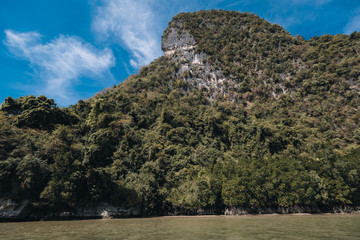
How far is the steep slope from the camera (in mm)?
33250

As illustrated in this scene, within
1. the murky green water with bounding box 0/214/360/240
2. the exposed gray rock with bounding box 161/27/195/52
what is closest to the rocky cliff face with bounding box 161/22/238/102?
the exposed gray rock with bounding box 161/27/195/52

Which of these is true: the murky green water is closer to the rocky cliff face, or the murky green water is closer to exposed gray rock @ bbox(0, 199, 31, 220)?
exposed gray rock @ bbox(0, 199, 31, 220)

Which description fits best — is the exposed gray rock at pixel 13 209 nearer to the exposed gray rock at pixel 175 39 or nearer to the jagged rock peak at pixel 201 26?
the jagged rock peak at pixel 201 26

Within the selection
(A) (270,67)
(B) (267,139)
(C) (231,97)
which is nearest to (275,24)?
(A) (270,67)

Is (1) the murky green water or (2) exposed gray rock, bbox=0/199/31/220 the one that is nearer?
(1) the murky green water

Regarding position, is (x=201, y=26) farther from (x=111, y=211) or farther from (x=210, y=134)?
(x=111, y=211)

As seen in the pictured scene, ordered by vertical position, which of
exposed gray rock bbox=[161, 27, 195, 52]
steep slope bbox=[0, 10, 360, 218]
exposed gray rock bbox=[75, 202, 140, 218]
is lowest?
exposed gray rock bbox=[75, 202, 140, 218]

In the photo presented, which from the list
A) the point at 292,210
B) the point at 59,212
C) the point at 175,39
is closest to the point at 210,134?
the point at 292,210

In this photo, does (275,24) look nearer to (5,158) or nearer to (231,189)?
(231,189)

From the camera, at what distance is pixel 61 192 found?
98.1 ft

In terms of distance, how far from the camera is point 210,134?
2298 inches

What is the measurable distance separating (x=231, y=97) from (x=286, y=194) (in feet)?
171

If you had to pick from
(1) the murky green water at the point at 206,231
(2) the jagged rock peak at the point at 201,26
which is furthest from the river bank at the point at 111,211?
(2) the jagged rock peak at the point at 201,26

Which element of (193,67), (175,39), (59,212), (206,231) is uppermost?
(175,39)
